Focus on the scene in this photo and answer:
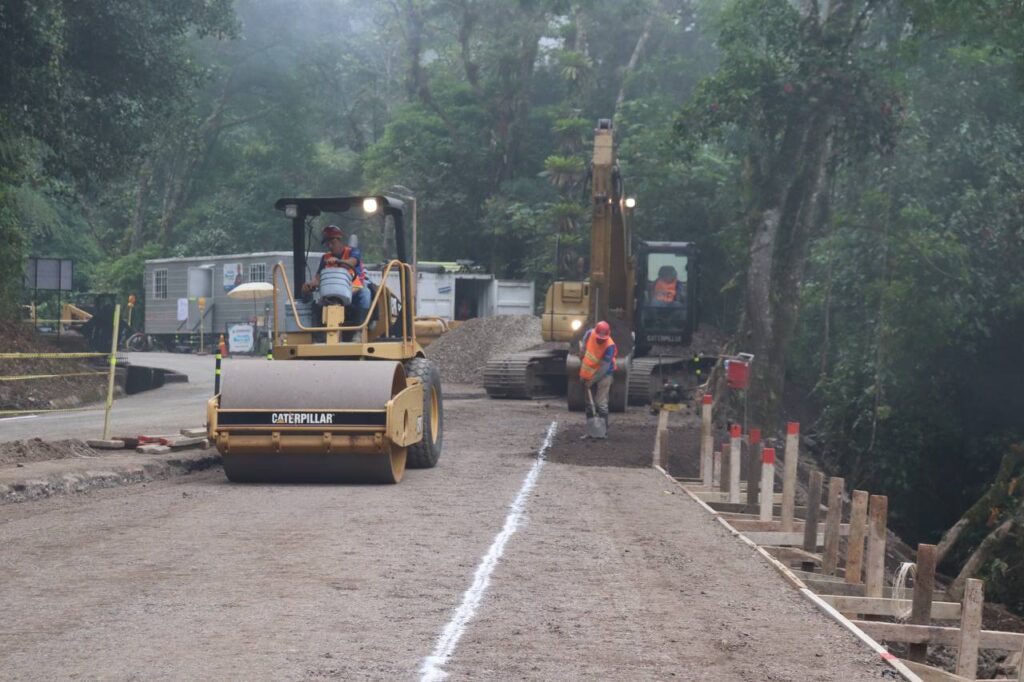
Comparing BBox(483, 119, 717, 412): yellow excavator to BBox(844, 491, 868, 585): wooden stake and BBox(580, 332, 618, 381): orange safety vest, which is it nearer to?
BBox(580, 332, 618, 381): orange safety vest

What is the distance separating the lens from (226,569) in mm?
9562

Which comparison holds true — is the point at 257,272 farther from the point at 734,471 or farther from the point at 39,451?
the point at 734,471

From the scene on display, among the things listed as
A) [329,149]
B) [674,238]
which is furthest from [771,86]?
[329,149]

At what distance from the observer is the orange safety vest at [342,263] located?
15.6m

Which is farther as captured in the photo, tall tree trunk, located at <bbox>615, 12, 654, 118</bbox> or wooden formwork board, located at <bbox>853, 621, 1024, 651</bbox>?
tall tree trunk, located at <bbox>615, 12, 654, 118</bbox>

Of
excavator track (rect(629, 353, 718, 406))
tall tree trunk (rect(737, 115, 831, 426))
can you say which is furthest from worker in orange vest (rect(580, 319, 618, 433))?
tall tree trunk (rect(737, 115, 831, 426))

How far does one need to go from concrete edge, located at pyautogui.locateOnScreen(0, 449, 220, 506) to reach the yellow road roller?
4.86ft

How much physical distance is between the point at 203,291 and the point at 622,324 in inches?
1243

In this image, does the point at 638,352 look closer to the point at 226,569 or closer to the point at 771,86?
the point at 771,86

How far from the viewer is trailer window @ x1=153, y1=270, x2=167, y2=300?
56688 millimetres

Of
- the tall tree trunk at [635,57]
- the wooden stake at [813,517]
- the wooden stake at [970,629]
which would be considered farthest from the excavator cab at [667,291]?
the tall tree trunk at [635,57]

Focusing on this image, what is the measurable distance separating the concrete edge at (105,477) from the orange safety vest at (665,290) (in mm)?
16023

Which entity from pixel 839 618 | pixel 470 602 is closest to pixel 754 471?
pixel 839 618

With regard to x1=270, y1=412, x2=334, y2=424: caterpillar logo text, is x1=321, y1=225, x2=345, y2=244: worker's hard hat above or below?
above
